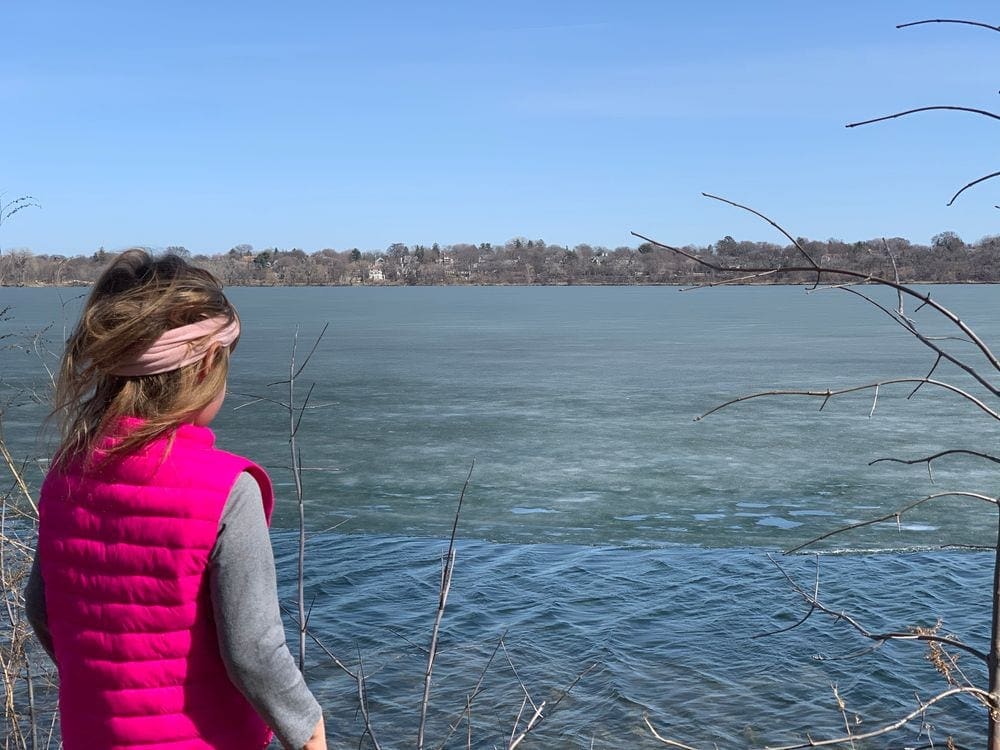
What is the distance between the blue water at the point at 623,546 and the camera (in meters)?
6.11

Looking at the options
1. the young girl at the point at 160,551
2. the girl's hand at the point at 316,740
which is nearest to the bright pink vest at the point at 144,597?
the young girl at the point at 160,551

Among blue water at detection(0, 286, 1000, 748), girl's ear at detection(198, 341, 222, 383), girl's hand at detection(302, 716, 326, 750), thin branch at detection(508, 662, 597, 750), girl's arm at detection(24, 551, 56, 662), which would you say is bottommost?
blue water at detection(0, 286, 1000, 748)

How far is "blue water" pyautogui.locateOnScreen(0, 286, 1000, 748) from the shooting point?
20.0ft

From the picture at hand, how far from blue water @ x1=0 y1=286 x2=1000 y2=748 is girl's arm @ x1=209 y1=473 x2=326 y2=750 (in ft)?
2.29

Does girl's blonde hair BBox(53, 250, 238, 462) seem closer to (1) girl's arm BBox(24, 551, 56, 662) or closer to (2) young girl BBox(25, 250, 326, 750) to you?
(2) young girl BBox(25, 250, 326, 750)

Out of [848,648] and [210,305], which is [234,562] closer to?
[210,305]

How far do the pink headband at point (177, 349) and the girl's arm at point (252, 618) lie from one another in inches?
9.3

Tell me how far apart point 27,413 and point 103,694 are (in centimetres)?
1546

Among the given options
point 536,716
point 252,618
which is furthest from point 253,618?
point 536,716

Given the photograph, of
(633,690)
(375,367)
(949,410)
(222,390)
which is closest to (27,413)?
(375,367)

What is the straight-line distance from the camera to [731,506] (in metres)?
10.0

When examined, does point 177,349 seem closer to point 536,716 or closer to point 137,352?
point 137,352

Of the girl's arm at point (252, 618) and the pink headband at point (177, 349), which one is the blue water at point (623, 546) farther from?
the girl's arm at point (252, 618)

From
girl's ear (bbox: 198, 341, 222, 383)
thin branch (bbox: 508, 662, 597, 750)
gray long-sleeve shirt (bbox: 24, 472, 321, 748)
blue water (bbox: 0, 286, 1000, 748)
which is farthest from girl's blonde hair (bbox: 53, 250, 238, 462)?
thin branch (bbox: 508, 662, 597, 750)
